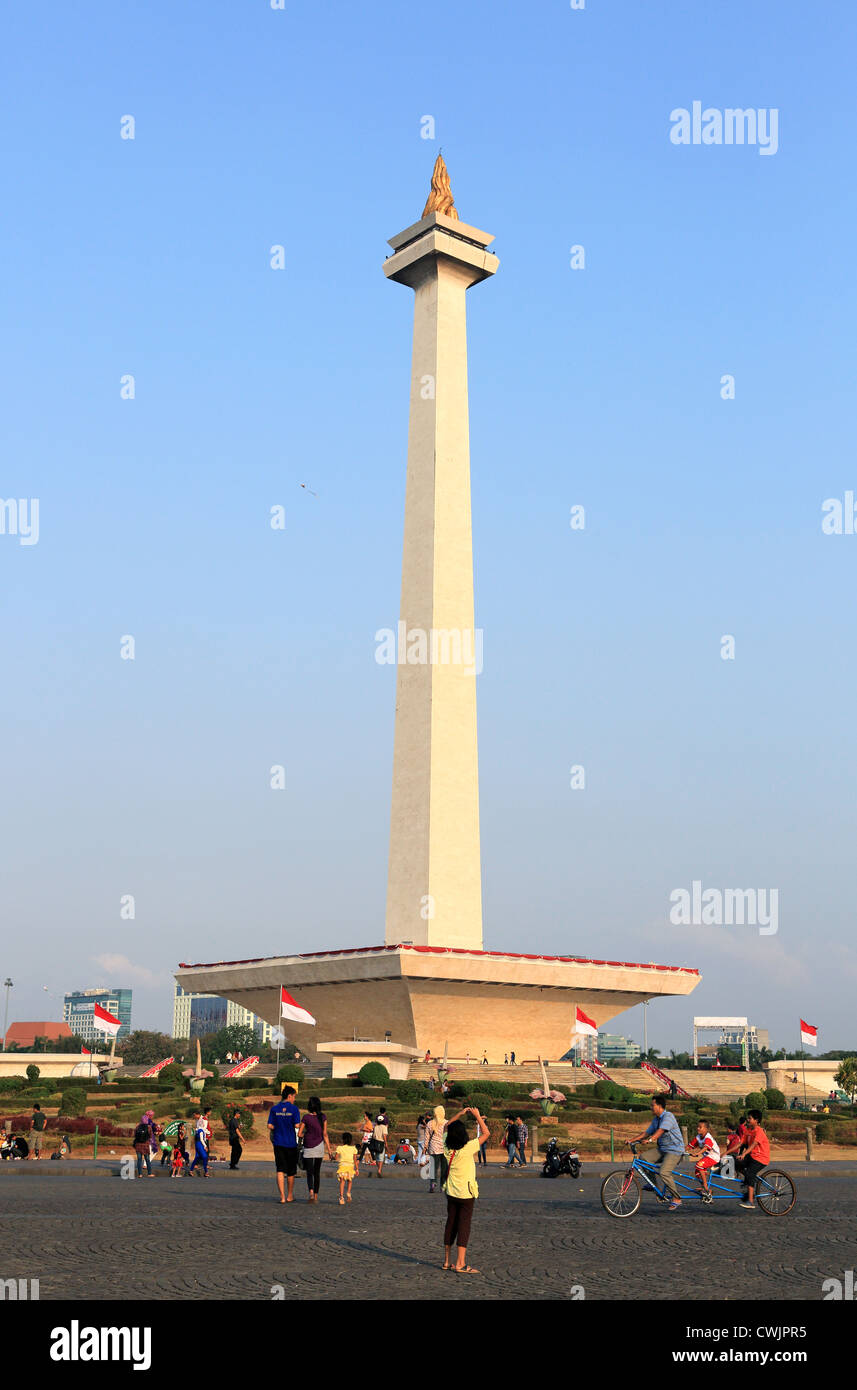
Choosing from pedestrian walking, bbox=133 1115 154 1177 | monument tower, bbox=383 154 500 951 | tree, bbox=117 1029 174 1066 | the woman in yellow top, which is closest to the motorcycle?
pedestrian walking, bbox=133 1115 154 1177

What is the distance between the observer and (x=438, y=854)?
59562 mm

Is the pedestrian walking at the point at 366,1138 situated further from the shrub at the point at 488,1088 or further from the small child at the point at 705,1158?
the small child at the point at 705,1158

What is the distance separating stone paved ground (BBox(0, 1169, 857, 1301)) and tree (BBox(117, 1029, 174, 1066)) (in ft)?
339

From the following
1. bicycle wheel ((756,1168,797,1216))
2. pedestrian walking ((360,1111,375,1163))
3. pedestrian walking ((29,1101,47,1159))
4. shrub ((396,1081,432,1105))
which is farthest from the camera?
shrub ((396,1081,432,1105))

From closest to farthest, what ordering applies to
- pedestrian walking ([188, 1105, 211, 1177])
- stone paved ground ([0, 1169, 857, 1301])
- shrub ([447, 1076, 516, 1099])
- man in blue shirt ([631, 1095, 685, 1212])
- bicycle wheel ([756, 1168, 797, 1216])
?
1. stone paved ground ([0, 1169, 857, 1301])
2. man in blue shirt ([631, 1095, 685, 1212])
3. bicycle wheel ([756, 1168, 797, 1216])
4. pedestrian walking ([188, 1105, 211, 1177])
5. shrub ([447, 1076, 516, 1099])

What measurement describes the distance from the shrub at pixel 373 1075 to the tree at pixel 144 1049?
7409 cm

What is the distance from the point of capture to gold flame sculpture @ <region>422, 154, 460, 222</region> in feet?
222

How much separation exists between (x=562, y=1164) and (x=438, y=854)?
1277 inches

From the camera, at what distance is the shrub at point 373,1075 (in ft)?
158

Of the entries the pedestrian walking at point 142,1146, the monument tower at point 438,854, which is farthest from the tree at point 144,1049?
the pedestrian walking at point 142,1146

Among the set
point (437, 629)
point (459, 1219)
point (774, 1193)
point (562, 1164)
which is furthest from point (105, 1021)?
point (459, 1219)

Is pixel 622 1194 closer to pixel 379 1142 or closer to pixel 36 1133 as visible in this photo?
pixel 379 1142

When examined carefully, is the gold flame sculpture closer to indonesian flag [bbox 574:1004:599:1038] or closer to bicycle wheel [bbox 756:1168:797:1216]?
indonesian flag [bbox 574:1004:599:1038]
